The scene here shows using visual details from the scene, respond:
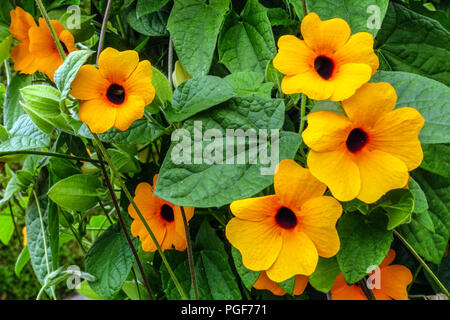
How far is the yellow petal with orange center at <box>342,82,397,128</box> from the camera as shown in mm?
350

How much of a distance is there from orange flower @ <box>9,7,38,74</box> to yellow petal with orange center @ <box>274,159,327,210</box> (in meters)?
0.30

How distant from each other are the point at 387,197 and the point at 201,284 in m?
0.21

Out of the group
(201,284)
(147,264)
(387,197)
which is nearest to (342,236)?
(387,197)

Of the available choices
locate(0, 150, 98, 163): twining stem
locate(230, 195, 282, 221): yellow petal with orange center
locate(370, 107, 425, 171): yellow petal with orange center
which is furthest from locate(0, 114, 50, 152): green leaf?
locate(370, 107, 425, 171): yellow petal with orange center

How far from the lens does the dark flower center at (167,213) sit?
480mm

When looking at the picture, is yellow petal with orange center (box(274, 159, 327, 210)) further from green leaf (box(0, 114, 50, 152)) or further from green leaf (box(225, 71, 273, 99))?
green leaf (box(0, 114, 50, 152))

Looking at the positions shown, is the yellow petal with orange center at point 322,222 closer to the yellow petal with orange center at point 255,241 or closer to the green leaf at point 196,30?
the yellow petal with orange center at point 255,241

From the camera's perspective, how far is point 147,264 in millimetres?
565

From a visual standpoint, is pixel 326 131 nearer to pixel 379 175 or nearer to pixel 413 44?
pixel 379 175

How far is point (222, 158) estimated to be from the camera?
38 centimetres

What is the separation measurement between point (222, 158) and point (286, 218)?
0.25ft

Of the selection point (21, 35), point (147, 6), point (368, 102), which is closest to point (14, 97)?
point (21, 35)

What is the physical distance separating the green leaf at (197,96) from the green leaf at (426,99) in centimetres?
13
